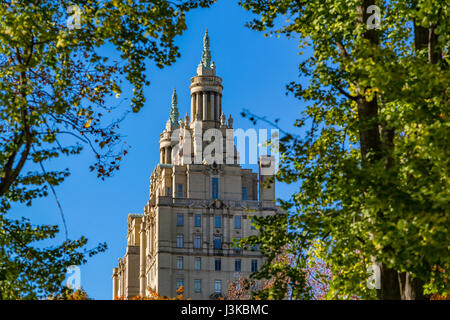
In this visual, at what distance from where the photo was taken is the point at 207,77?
457ft

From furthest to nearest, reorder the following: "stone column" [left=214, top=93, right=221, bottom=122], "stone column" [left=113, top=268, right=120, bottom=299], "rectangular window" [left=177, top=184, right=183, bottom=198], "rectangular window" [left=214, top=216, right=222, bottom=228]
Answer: "stone column" [left=113, top=268, right=120, bottom=299]
"stone column" [left=214, top=93, right=221, bottom=122]
"rectangular window" [left=177, top=184, right=183, bottom=198]
"rectangular window" [left=214, top=216, right=222, bottom=228]

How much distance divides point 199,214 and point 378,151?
104 m

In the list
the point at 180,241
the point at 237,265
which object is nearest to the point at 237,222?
the point at 237,265

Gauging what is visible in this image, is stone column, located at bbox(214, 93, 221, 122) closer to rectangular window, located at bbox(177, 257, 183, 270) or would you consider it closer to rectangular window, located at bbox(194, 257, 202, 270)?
rectangular window, located at bbox(194, 257, 202, 270)

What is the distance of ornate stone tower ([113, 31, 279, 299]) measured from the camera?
11900cm

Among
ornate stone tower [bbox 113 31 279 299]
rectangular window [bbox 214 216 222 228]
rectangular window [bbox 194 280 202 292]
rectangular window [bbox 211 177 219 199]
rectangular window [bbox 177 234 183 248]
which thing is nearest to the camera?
rectangular window [bbox 194 280 202 292]

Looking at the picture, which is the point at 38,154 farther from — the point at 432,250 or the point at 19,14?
the point at 432,250

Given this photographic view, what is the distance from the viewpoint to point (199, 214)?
12306 centimetres

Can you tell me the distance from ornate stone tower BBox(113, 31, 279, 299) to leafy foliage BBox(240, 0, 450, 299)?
90001mm

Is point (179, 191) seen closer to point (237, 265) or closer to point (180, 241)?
point (180, 241)

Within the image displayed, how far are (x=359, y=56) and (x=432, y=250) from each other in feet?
17.6

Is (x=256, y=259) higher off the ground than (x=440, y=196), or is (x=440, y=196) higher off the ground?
(x=256, y=259)

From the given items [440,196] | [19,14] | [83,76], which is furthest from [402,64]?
[19,14]

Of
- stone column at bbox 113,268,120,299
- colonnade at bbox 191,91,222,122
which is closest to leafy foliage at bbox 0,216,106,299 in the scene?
colonnade at bbox 191,91,222,122
